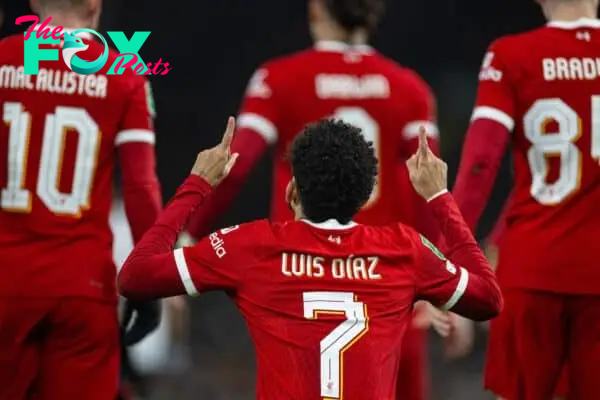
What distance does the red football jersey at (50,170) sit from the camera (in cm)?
349

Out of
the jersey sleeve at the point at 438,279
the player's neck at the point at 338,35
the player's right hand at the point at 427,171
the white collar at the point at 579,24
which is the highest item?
the player's neck at the point at 338,35

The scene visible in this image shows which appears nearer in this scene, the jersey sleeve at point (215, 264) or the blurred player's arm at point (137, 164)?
the jersey sleeve at point (215, 264)

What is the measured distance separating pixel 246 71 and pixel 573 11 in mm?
3330

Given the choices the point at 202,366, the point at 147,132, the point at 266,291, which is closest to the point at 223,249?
the point at 266,291

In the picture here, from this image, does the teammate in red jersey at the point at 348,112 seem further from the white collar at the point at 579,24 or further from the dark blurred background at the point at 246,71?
the dark blurred background at the point at 246,71

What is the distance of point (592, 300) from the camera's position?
3.43 m

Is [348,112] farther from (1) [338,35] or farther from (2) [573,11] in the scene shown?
(2) [573,11]

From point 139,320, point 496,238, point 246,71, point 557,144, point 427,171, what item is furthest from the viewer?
point 246,71

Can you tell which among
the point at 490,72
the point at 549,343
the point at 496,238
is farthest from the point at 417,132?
the point at 549,343

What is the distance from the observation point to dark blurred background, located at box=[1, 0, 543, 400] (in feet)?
21.6

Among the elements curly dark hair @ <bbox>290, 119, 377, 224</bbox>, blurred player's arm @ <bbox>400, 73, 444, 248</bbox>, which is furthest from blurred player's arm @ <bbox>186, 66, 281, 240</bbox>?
curly dark hair @ <bbox>290, 119, 377, 224</bbox>

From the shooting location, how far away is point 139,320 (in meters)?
3.68

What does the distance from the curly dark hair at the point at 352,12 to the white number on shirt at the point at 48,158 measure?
1.13m

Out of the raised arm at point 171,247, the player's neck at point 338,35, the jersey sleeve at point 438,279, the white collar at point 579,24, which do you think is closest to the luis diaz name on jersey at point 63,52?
the raised arm at point 171,247
